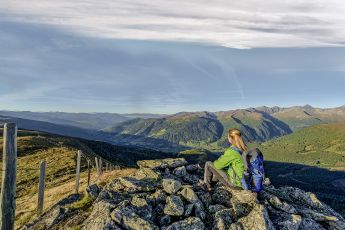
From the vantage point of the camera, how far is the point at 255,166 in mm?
22578

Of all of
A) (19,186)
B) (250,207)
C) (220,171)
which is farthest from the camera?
(19,186)

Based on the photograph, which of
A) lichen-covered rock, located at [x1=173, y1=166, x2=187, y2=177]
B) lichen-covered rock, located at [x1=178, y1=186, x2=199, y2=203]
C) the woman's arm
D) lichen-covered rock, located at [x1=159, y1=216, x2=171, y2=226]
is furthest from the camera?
lichen-covered rock, located at [x1=173, y1=166, x2=187, y2=177]

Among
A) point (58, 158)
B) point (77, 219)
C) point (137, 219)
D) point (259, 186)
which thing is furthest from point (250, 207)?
point (58, 158)

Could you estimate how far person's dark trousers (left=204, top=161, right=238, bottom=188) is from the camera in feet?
76.7

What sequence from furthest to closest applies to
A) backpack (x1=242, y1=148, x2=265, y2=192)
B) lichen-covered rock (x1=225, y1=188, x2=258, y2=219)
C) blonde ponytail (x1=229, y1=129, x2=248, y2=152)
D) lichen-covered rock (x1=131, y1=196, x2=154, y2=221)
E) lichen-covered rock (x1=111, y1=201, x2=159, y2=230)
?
1. backpack (x1=242, y1=148, x2=265, y2=192)
2. blonde ponytail (x1=229, y1=129, x2=248, y2=152)
3. lichen-covered rock (x1=225, y1=188, x2=258, y2=219)
4. lichen-covered rock (x1=131, y1=196, x2=154, y2=221)
5. lichen-covered rock (x1=111, y1=201, x2=159, y2=230)

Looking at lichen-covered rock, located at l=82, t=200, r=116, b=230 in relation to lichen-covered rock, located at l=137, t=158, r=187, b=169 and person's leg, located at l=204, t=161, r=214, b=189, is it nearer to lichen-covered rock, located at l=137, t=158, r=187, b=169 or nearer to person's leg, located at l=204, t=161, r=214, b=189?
person's leg, located at l=204, t=161, r=214, b=189

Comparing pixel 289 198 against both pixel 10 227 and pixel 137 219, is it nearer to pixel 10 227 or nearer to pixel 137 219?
pixel 137 219

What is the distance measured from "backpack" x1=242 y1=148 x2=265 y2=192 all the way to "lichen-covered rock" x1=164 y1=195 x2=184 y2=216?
4173 mm

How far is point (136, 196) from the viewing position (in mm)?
22281

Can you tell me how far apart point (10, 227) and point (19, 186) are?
41722mm

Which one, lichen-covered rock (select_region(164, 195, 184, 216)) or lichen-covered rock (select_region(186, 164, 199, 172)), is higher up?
lichen-covered rock (select_region(186, 164, 199, 172))

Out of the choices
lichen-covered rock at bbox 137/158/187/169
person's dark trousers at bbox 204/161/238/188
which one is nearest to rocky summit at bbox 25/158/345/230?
person's dark trousers at bbox 204/161/238/188

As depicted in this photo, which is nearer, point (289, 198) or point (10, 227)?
point (10, 227)

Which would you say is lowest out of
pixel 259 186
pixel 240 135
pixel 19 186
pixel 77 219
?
pixel 19 186
